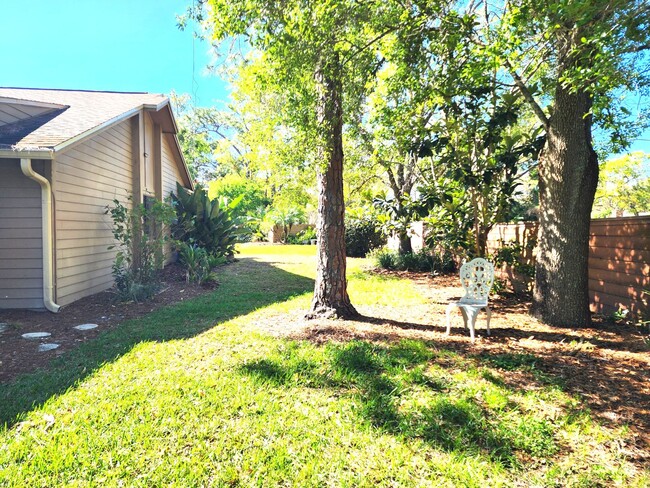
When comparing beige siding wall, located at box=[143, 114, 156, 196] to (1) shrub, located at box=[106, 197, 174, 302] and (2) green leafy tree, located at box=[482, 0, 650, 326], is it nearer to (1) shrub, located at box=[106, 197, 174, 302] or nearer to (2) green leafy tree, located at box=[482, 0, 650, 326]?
(1) shrub, located at box=[106, 197, 174, 302]

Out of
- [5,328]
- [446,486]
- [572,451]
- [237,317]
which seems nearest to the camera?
[446,486]

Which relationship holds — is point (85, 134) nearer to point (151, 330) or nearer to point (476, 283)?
point (151, 330)

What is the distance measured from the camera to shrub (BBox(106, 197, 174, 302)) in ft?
23.9

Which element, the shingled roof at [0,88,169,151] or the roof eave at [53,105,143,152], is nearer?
the roof eave at [53,105,143,152]

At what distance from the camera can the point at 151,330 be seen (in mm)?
5336

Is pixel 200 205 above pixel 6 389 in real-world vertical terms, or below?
above

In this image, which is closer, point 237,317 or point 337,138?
point 337,138

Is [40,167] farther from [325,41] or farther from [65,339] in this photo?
[325,41]

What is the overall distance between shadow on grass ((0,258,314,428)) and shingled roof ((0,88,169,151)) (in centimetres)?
308

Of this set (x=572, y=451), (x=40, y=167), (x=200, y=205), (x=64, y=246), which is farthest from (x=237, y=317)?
(x=200, y=205)

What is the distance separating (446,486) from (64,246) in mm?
7033

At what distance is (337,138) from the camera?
5.38 meters

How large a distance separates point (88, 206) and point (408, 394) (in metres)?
7.17

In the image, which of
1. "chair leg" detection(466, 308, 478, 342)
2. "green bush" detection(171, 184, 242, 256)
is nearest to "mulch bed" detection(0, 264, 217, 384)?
"green bush" detection(171, 184, 242, 256)
